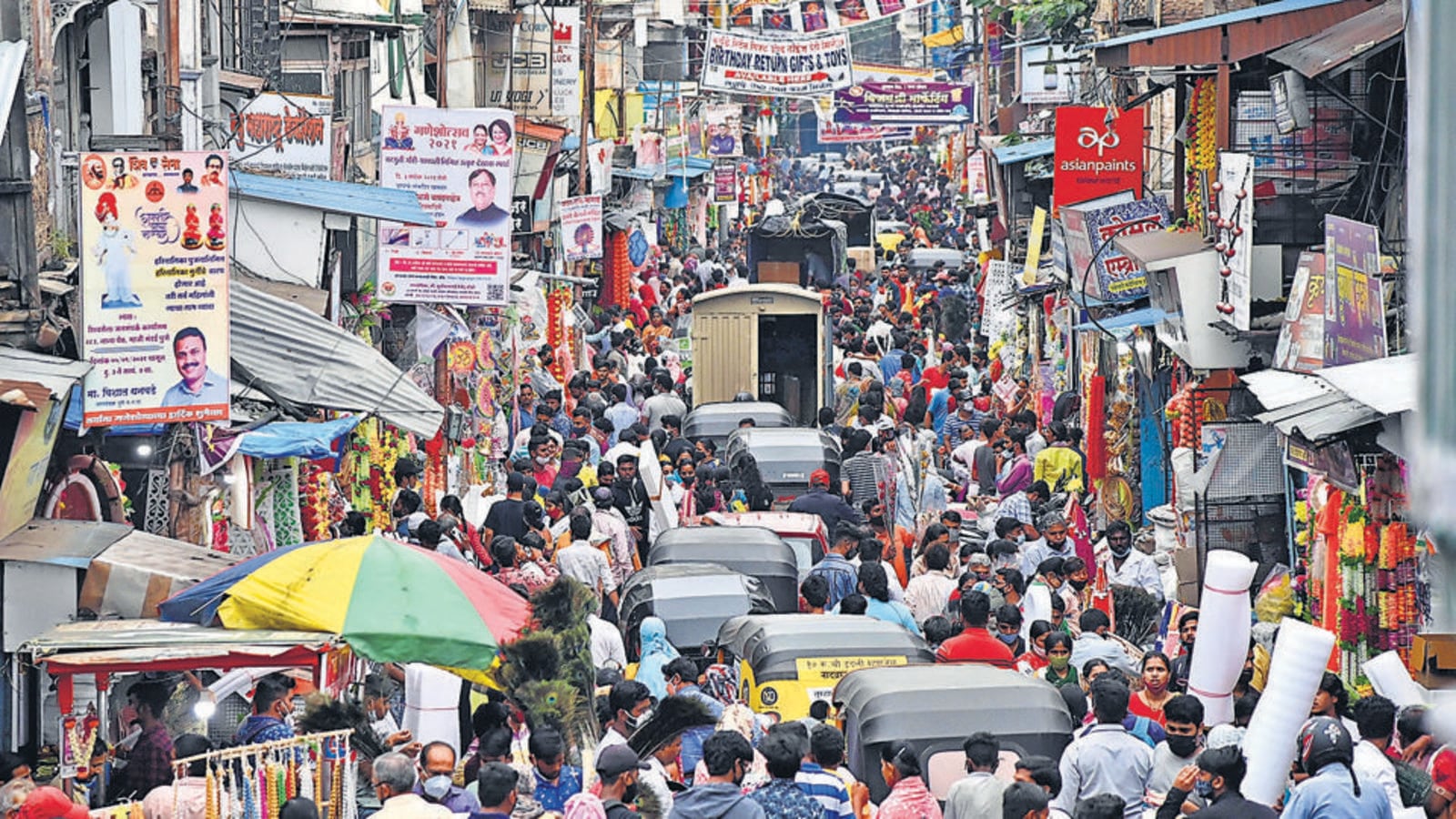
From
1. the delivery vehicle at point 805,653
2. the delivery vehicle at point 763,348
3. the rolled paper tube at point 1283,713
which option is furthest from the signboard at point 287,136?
the rolled paper tube at point 1283,713

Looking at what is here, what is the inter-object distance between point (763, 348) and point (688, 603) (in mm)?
14963

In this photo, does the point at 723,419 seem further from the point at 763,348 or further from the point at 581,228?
the point at 581,228

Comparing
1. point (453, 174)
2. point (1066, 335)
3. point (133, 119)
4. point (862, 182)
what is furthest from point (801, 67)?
point (862, 182)

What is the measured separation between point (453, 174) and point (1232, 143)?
679 centimetres

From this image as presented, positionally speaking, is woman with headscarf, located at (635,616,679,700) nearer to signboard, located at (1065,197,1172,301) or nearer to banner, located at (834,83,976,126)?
signboard, located at (1065,197,1172,301)

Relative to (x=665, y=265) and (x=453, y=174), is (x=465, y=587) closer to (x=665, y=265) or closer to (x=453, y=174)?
(x=453, y=174)

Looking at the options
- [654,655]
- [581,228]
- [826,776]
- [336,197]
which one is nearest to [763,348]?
[581,228]

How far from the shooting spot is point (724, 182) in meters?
56.2

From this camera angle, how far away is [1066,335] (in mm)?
24703

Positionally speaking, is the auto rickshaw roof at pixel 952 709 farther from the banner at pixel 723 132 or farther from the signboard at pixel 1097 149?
the banner at pixel 723 132

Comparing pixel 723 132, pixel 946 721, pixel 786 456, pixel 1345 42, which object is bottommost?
pixel 786 456

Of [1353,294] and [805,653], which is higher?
[1353,294]

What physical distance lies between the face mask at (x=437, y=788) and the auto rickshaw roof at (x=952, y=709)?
199 centimetres

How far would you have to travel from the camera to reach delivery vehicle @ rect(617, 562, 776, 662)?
496 inches
